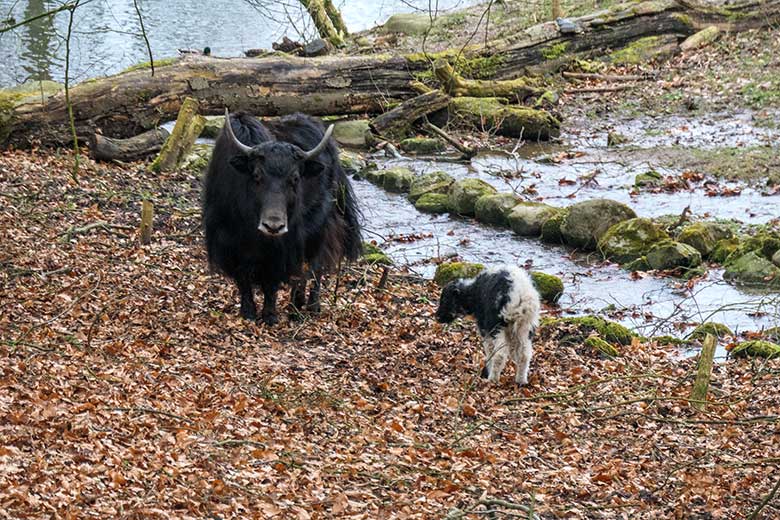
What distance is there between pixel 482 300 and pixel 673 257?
5.02m

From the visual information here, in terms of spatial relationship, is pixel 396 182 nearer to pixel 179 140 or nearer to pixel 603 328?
pixel 179 140

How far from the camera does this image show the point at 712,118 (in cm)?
2048

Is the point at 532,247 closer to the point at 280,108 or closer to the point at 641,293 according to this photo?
the point at 641,293

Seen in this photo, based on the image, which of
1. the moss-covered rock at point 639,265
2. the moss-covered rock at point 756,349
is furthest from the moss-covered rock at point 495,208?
the moss-covered rock at point 756,349

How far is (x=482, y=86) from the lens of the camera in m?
20.9

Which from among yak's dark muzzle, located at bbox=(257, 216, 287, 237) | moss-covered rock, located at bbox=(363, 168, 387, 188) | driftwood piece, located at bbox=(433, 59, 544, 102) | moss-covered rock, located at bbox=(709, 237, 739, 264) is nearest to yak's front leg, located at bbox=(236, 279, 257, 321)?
yak's dark muzzle, located at bbox=(257, 216, 287, 237)

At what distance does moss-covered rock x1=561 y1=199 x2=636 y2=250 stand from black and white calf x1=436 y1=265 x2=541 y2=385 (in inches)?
213

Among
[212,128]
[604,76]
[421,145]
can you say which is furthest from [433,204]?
[604,76]

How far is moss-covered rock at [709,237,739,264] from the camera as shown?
13609 millimetres

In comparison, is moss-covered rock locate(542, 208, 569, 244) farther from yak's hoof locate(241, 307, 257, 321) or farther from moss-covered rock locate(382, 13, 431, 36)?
moss-covered rock locate(382, 13, 431, 36)

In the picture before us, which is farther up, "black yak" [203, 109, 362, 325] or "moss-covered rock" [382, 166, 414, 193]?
"black yak" [203, 109, 362, 325]

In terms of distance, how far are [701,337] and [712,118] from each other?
35.3 ft

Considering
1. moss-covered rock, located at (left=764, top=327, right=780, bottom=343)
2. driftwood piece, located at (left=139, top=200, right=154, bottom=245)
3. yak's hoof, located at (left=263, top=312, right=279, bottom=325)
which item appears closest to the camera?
yak's hoof, located at (left=263, top=312, right=279, bottom=325)

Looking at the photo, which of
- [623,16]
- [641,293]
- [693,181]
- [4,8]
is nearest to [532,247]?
[641,293]
